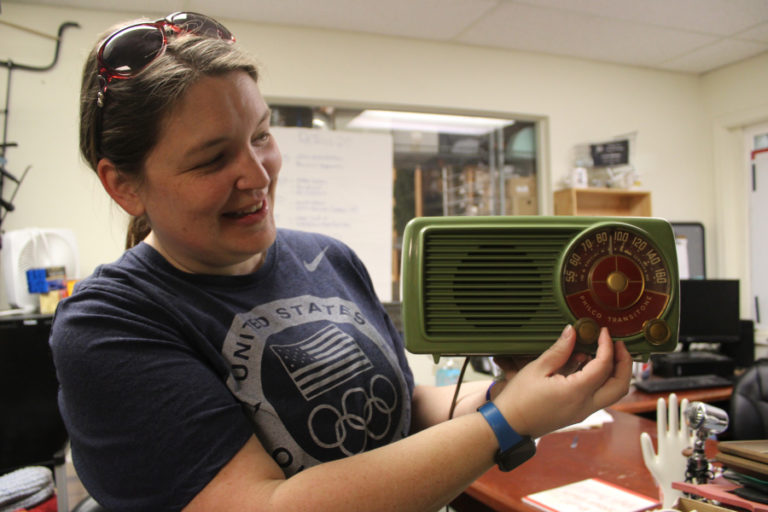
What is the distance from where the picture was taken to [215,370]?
0.70m

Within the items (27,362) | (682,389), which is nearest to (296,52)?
(27,362)

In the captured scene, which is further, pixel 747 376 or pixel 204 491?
pixel 747 376

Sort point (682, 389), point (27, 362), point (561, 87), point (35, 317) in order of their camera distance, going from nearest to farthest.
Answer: point (27, 362), point (35, 317), point (682, 389), point (561, 87)

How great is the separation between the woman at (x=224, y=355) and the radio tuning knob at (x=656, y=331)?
39 mm

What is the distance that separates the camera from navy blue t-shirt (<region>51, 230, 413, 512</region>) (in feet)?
1.94

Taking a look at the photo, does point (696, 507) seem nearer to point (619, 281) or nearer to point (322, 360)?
point (619, 281)

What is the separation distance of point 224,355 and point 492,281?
0.34m

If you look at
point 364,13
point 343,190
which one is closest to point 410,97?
point 364,13

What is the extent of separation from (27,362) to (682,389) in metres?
2.69

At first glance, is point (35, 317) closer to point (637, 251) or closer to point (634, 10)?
point (637, 251)

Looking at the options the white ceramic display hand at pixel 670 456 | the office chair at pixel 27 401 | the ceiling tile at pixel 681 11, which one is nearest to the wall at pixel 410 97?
the office chair at pixel 27 401

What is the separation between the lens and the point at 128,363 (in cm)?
60

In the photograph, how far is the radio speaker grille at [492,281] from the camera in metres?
0.65

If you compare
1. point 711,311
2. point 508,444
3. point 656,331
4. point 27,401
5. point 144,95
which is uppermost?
point 144,95
